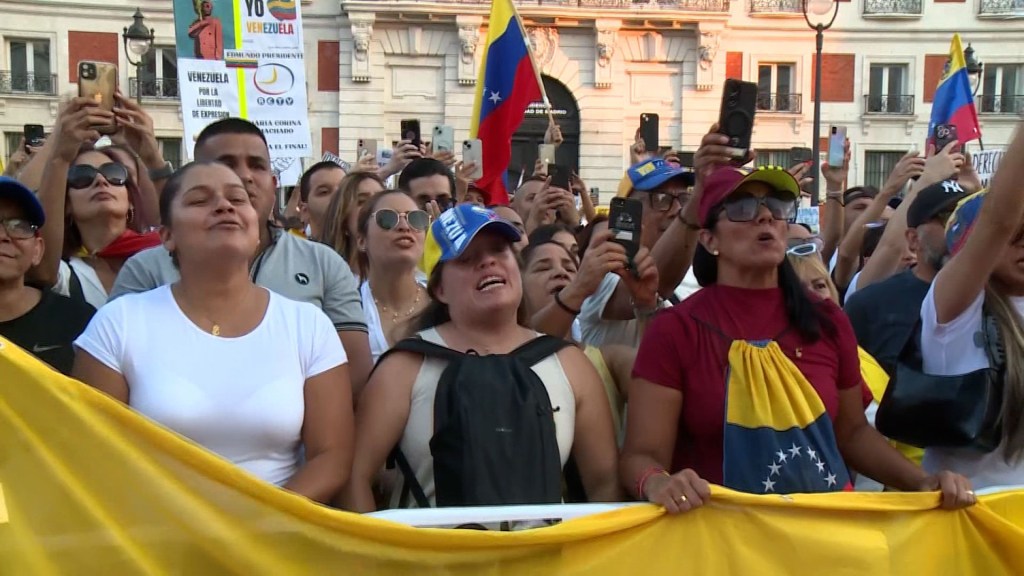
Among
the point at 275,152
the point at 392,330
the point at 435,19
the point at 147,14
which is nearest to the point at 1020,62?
the point at 435,19

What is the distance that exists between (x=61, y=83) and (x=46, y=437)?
28.2 metres

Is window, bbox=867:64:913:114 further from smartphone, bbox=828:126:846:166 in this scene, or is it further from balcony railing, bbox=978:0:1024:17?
smartphone, bbox=828:126:846:166

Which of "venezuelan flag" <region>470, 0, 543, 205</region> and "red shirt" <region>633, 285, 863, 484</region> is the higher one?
"venezuelan flag" <region>470, 0, 543, 205</region>

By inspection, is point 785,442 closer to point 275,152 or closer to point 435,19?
point 275,152

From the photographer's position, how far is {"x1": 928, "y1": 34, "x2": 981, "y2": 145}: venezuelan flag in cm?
858

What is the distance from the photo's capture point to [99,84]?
3.51 m

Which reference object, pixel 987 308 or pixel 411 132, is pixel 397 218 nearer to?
pixel 987 308

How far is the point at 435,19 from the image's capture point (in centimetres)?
A: 2780

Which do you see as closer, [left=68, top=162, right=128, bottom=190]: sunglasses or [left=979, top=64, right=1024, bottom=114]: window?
[left=68, top=162, right=128, bottom=190]: sunglasses

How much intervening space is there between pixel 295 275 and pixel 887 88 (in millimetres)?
Answer: 29738

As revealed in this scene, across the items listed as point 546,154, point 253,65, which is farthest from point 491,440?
point 253,65

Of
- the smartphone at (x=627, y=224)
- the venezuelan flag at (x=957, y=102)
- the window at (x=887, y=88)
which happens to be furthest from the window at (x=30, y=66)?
the smartphone at (x=627, y=224)

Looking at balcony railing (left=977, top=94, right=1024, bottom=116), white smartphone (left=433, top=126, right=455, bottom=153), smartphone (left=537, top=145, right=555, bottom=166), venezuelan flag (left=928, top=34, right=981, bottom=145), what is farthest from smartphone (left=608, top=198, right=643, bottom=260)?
balcony railing (left=977, top=94, right=1024, bottom=116)

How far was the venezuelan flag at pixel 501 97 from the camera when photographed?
7383mm
